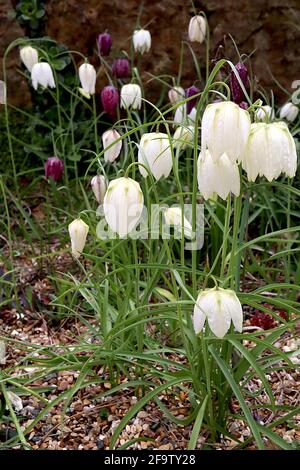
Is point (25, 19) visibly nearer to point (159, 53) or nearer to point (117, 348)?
point (159, 53)

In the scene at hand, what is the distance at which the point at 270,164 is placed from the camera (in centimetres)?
148

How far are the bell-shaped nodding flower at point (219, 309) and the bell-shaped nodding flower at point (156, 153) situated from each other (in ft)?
1.27

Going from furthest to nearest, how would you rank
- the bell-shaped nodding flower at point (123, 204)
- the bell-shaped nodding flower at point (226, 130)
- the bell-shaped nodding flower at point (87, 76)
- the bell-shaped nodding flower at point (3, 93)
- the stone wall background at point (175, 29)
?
the stone wall background at point (175, 29)
the bell-shaped nodding flower at point (87, 76)
the bell-shaped nodding flower at point (3, 93)
the bell-shaped nodding flower at point (123, 204)
the bell-shaped nodding flower at point (226, 130)

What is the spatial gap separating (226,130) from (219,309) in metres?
0.36

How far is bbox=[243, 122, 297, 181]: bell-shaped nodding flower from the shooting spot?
146 cm

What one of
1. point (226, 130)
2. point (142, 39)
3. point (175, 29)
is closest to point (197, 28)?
point (142, 39)

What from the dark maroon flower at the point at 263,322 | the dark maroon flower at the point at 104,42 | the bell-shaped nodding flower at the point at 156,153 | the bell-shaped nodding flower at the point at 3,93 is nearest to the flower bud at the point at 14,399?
the bell-shaped nodding flower at the point at 156,153

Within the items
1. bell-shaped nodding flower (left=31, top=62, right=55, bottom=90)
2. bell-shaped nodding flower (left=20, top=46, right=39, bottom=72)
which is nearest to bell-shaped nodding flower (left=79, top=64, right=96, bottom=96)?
bell-shaped nodding flower (left=31, top=62, right=55, bottom=90)

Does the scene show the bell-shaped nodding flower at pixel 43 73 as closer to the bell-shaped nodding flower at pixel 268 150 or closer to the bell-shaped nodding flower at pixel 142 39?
the bell-shaped nodding flower at pixel 142 39

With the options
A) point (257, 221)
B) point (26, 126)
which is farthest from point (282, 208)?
point (26, 126)

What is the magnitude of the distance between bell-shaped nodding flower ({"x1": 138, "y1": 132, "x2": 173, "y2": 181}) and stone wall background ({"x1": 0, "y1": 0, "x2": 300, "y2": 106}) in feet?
5.63

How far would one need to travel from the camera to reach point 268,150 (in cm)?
146

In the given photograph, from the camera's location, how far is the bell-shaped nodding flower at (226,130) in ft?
4.64

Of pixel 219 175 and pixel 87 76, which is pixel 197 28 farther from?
pixel 219 175
